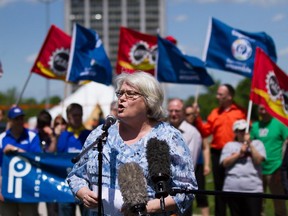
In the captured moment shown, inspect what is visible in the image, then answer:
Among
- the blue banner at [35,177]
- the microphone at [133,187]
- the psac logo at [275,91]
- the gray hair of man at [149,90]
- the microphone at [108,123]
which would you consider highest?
the psac logo at [275,91]

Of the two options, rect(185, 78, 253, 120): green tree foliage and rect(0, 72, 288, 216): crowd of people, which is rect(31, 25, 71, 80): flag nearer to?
rect(0, 72, 288, 216): crowd of people

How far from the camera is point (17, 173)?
7234 millimetres

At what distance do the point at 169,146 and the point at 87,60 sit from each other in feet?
22.5

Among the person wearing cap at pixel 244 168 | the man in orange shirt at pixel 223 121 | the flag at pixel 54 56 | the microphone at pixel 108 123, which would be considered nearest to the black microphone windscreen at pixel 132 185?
the microphone at pixel 108 123

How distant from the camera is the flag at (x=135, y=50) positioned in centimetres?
1117

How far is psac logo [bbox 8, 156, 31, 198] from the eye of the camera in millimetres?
7160

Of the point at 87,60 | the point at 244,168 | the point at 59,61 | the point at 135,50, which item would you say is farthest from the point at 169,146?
the point at 135,50

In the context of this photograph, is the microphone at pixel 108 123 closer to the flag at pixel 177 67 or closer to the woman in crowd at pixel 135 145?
the woman in crowd at pixel 135 145

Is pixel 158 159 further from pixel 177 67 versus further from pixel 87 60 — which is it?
pixel 177 67

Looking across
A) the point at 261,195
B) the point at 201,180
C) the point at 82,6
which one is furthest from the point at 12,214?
the point at 82,6

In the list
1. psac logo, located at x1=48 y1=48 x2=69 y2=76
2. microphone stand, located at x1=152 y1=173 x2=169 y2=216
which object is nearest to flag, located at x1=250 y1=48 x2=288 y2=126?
psac logo, located at x1=48 y1=48 x2=69 y2=76

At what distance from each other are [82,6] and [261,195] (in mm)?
177838

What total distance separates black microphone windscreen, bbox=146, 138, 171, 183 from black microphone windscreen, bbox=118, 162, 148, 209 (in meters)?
0.07

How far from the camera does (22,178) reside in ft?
23.7
